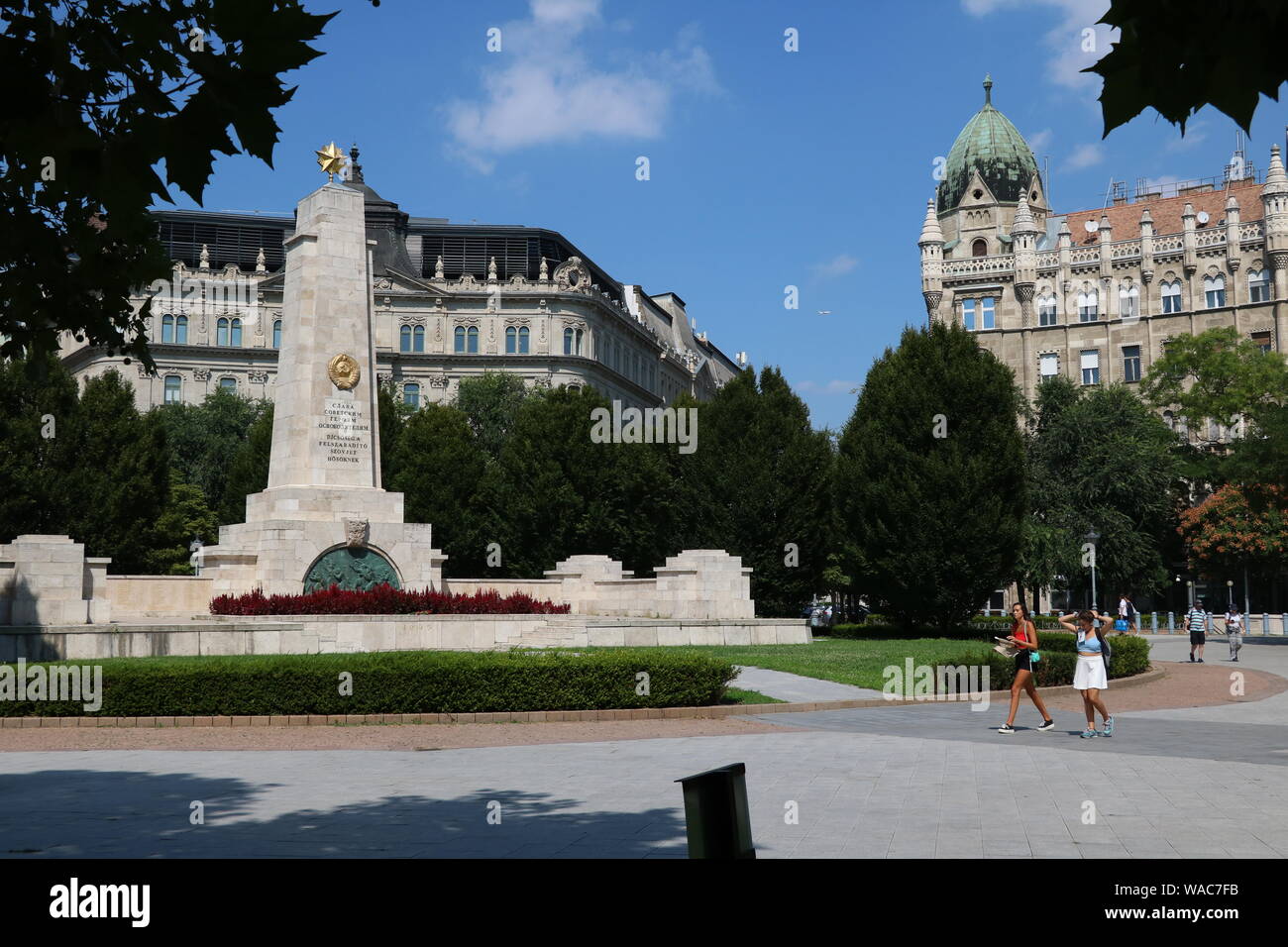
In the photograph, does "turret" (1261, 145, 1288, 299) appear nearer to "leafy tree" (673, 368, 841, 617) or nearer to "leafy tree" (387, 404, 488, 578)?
"leafy tree" (673, 368, 841, 617)

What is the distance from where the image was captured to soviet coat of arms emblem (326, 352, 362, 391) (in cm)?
3169

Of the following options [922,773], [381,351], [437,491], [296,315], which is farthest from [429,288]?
[922,773]

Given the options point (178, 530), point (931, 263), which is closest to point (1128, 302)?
point (931, 263)

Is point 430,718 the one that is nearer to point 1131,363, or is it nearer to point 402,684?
point 402,684

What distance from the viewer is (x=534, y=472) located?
55.6 meters

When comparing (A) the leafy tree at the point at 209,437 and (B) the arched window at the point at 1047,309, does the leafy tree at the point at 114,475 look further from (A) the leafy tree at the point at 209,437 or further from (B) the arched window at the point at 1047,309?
(B) the arched window at the point at 1047,309

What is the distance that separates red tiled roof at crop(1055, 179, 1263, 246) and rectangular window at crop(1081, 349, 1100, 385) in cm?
945

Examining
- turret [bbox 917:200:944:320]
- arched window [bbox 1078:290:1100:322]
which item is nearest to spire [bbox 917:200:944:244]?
turret [bbox 917:200:944:320]

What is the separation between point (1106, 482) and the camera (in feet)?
213

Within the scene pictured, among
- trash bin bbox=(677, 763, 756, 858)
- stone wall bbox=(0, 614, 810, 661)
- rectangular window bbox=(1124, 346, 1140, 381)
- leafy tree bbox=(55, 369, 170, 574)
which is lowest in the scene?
stone wall bbox=(0, 614, 810, 661)

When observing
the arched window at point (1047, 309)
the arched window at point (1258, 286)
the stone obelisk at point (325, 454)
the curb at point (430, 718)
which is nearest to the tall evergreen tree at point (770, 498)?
the stone obelisk at point (325, 454)

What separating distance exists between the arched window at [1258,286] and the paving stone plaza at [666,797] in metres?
71.9
